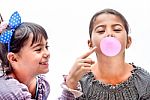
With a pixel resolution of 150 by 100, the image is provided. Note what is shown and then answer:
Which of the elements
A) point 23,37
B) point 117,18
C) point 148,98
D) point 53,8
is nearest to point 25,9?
point 53,8

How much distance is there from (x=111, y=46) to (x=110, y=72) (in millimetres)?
120

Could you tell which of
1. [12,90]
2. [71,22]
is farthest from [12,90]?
[71,22]

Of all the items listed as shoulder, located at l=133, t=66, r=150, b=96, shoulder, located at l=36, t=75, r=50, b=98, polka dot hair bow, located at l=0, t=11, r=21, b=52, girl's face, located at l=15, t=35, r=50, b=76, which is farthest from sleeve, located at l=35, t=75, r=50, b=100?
shoulder, located at l=133, t=66, r=150, b=96

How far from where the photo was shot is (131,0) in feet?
4.10

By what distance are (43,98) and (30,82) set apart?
0.24 feet

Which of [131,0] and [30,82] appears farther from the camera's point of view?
[131,0]

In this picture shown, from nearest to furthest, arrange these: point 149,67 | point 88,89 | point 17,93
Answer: point 17,93
point 88,89
point 149,67

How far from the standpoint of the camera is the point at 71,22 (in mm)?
1274

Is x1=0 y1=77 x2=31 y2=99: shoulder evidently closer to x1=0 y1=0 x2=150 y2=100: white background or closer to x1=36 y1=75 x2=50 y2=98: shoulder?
x1=36 y1=75 x2=50 y2=98: shoulder

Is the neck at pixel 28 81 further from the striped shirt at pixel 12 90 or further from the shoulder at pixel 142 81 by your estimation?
the shoulder at pixel 142 81

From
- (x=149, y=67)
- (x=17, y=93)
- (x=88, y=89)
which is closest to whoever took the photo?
(x=17, y=93)

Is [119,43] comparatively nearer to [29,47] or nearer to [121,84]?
[121,84]

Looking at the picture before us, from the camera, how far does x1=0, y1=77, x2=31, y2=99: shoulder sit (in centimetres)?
87

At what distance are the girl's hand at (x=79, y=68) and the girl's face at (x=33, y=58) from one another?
0.12 m
